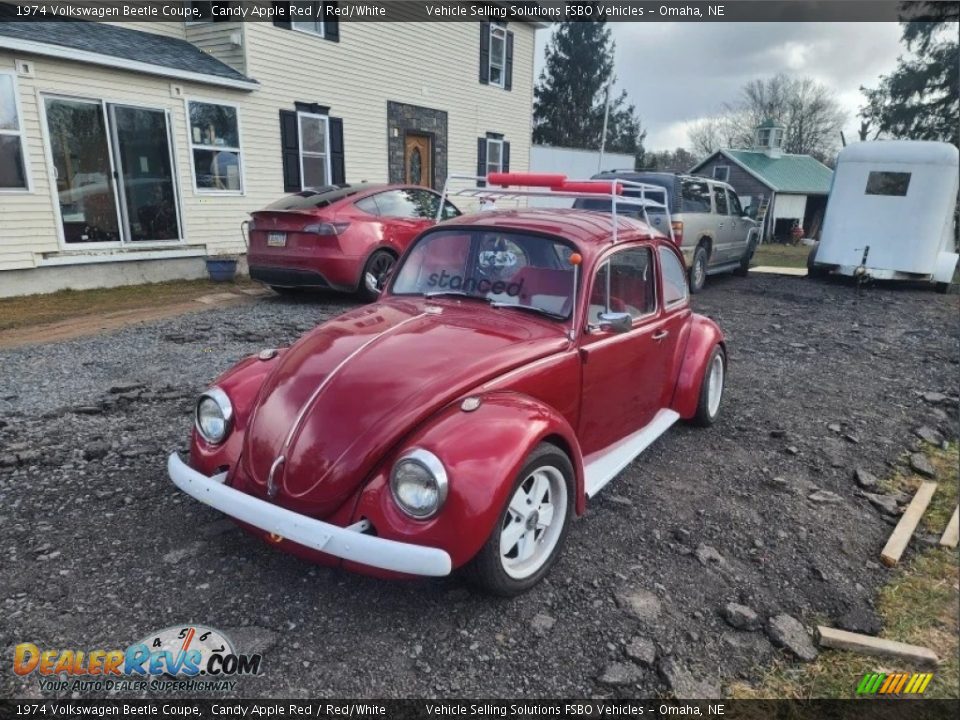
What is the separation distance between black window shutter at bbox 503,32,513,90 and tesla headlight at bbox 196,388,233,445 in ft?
54.9

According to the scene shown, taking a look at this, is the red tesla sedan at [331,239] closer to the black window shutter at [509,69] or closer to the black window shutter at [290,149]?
the black window shutter at [290,149]

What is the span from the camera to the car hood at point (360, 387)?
2.64 metres

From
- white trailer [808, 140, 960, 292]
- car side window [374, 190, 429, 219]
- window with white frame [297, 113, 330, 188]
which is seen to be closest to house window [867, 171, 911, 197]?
white trailer [808, 140, 960, 292]

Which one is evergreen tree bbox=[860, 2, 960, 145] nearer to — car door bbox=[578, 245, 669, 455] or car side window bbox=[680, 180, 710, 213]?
car side window bbox=[680, 180, 710, 213]

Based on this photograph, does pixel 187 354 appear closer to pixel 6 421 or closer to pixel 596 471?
pixel 6 421

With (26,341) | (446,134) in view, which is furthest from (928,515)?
(446,134)

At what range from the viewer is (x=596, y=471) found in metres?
3.47

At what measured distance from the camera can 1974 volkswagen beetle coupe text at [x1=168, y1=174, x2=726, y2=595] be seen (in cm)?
248

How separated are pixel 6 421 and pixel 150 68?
25.1 feet

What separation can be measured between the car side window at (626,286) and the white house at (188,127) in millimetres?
9053

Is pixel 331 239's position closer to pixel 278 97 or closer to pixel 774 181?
pixel 278 97

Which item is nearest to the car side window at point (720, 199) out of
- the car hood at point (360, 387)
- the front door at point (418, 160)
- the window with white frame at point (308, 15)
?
the front door at point (418, 160)

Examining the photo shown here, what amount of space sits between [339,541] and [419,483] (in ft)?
1.20

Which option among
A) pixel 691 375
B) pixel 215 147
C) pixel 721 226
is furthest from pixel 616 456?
pixel 215 147
